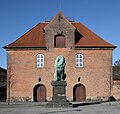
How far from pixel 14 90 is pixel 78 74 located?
9214 millimetres

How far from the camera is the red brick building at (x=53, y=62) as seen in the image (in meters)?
41.6

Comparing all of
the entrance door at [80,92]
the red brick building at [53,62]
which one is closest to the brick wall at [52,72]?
the red brick building at [53,62]

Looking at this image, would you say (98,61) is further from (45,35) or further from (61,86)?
(61,86)

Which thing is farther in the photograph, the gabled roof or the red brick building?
the gabled roof

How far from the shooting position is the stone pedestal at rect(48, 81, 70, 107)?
89.4 feet

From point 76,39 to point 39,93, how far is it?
948 cm

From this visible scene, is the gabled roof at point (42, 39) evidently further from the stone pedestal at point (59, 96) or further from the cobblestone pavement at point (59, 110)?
the cobblestone pavement at point (59, 110)

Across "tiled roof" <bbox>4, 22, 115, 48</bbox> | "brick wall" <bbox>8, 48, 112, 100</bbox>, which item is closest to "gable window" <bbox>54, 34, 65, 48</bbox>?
"brick wall" <bbox>8, 48, 112, 100</bbox>

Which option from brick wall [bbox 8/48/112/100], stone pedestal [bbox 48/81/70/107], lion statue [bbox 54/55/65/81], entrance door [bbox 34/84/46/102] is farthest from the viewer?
entrance door [bbox 34/84/46/102]

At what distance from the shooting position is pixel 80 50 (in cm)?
4231

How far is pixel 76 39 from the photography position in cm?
4356

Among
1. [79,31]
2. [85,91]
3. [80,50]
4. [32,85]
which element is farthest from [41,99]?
[79,31]

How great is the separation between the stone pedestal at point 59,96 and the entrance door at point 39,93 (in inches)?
566

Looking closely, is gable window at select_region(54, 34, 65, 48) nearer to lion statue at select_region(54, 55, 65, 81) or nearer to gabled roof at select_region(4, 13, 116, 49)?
gabled roof at select_region(4, 13, 116, 49)
